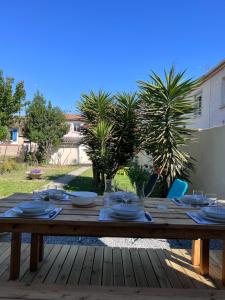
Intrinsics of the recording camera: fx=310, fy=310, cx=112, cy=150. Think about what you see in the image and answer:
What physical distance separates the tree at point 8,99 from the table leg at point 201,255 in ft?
43.7

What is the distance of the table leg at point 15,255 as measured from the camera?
8.64ft

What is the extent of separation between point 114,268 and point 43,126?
66.0ft

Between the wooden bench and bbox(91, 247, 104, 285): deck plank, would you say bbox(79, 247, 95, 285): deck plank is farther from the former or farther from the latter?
the wooden bench

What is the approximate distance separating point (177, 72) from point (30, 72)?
48.6ft

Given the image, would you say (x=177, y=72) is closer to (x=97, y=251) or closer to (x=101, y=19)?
(x=97, y=251)

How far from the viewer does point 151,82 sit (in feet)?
22.9

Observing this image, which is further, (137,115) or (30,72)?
(30,72)

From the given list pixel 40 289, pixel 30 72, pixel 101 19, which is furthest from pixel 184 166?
pixel 30 72

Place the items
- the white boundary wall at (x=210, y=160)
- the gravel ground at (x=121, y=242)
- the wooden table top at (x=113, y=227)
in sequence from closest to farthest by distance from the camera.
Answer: the wooden table top at (x=113, y=227)
the gravel ground at (x=121, y=242)
the white boundary wall at (x=210, y=160)

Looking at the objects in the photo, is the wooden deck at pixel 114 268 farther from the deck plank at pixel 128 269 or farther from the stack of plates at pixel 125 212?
the stack of plates at pixel 125 212

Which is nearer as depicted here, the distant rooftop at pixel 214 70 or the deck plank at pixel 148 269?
the deck plank at pixel 148 269

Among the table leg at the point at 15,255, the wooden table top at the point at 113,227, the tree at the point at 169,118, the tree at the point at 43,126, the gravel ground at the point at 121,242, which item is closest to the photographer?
the wooden table top at the point at 113,227

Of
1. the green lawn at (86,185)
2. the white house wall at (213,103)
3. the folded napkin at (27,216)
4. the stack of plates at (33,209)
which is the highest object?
the white house wall at (213,103)

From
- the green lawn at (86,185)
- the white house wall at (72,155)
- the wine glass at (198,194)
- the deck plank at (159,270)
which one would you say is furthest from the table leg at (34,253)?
the white house wall at (72,155)
